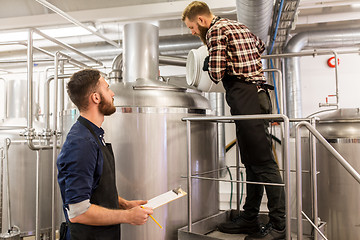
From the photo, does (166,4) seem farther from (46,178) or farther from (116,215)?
(116,215)

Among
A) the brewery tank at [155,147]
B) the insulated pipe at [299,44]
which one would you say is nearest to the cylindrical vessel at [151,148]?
the brewery tank at [155,147]

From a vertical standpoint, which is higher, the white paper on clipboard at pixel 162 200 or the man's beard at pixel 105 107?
the man's beard at pixel 105 107

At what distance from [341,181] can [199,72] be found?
62.1 inches

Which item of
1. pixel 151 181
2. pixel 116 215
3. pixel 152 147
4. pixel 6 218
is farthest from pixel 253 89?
pixel 6 218

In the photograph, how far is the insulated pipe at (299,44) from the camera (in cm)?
367

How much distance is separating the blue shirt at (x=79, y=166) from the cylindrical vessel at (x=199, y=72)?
115 cm

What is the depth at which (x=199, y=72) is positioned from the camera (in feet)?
7.00

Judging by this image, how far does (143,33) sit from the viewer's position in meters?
2.21

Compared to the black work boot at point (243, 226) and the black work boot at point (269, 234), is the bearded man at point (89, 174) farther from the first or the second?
the black work boot at point (243, 226)

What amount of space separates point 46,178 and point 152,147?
192 centimetres

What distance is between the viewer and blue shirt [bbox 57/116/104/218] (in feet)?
3.36

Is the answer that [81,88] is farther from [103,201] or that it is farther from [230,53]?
[230,53]

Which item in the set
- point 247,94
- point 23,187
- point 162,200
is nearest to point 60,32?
point 23,187

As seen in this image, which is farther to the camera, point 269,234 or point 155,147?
point 155,147
